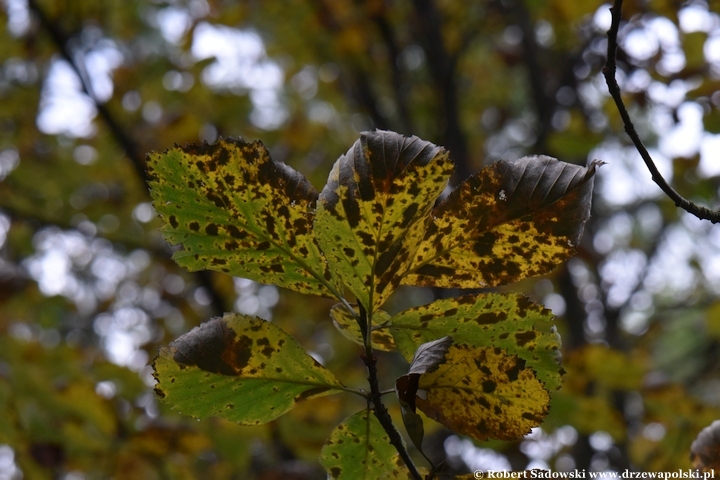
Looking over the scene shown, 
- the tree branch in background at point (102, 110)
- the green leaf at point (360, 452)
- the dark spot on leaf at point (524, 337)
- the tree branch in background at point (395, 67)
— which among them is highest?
the tree branch in background at point (395, 67)

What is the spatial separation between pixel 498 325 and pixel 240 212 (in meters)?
0.20

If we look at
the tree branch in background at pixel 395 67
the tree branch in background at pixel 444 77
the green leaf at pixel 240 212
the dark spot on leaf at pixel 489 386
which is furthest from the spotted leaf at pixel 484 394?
the tree branch in background at pixel 395 67

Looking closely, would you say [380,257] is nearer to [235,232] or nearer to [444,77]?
[235,232]

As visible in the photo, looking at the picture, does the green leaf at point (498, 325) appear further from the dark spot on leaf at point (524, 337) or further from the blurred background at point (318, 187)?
the blurred background at point (318, 187)

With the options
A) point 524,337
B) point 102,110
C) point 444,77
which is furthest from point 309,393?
point 444,77

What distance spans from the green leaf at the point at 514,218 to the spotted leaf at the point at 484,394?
60 mm

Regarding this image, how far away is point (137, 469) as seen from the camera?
4.90 feet

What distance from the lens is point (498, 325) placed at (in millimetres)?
461

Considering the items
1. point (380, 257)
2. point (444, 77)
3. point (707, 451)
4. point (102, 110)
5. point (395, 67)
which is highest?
point (395, 67)

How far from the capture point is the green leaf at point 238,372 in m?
0.46

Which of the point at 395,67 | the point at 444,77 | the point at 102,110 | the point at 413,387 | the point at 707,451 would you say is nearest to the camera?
the point at 413,387

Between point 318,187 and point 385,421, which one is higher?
point 318,187

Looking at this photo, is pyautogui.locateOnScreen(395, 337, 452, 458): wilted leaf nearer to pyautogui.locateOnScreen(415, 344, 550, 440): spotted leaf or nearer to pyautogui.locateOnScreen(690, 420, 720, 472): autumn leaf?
pyautogui.locateOnScreen(415, 344, 550, 440): spotted leaf

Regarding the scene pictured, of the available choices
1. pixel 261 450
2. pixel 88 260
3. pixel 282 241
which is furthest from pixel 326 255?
pixel 88 260
